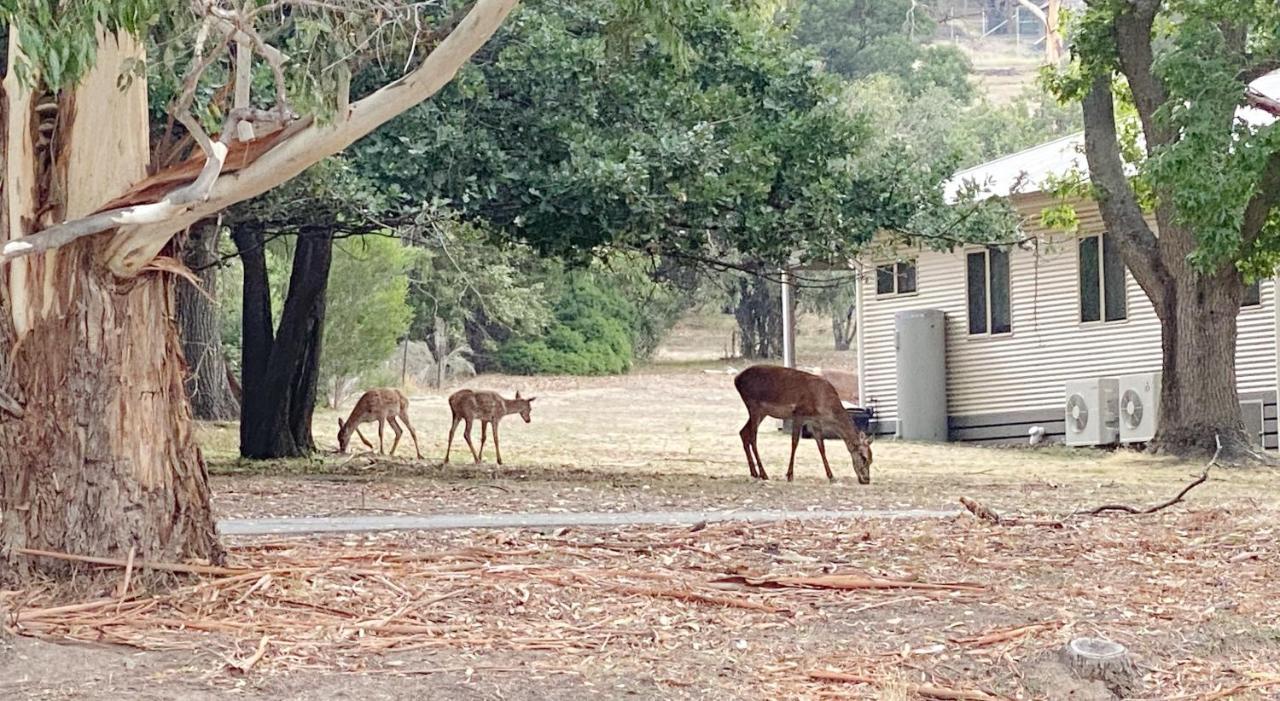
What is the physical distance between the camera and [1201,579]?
9742mm

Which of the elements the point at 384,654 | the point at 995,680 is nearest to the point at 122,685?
the point at 384,654

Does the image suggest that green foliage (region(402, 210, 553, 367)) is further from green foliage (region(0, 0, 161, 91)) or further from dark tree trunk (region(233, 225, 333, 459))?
green foliage (region(0, 0, 161, 91))

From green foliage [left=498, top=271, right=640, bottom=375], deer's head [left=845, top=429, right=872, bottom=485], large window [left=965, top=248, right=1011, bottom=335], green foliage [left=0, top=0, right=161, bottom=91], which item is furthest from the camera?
green foliage [left=498, top=271, right=640, bottom=375]

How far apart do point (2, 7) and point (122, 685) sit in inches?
115

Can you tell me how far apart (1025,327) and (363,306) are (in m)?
11.6

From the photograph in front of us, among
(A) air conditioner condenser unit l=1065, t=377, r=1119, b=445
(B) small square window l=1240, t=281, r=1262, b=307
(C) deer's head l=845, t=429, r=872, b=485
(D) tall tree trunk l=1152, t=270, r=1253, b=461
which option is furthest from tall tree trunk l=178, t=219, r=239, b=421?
(B) small square window l=1240, t=281, r=1262, b=307

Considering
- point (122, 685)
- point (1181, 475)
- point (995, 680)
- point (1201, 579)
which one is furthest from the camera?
point (1181, 475)

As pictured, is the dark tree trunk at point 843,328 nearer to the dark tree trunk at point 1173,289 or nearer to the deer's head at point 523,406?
the dark tree trunk at point 1173,289

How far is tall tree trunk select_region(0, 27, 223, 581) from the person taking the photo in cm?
809

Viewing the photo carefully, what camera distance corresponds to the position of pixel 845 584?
9148 millimetres

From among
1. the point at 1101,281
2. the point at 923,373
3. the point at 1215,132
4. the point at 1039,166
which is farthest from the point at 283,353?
the point at 1039,166

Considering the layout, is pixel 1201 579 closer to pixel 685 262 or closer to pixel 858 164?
pixel 858 164

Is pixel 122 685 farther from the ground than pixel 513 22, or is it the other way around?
pixel 513 22

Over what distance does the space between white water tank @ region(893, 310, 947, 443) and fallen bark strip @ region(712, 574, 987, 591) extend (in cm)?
2121
